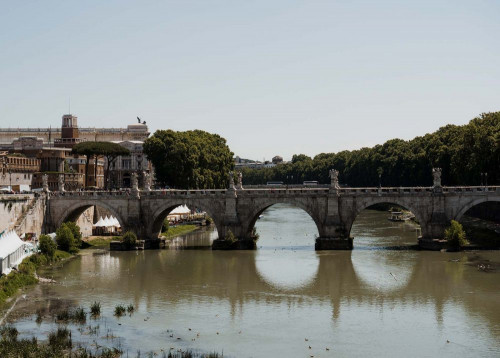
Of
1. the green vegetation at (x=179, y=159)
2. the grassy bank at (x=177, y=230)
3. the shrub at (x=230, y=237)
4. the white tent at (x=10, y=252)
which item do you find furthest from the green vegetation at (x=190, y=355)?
the green vegetation at (x=179, y=159)

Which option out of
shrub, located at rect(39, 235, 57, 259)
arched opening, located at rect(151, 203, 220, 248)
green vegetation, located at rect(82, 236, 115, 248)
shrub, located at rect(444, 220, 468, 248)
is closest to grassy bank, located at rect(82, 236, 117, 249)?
green vegetation, located at rect(82, 236, 115, 248)

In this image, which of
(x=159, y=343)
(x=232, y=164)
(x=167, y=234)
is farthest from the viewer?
(x=232, y=164)

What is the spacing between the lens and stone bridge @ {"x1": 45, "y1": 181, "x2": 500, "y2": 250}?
73812mm

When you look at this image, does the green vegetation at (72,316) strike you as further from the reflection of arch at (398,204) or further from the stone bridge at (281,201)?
the reflection of arch at (398,204)

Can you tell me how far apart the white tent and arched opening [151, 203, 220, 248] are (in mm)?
19911

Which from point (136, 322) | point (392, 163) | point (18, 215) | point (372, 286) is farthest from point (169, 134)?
point (136, 322)

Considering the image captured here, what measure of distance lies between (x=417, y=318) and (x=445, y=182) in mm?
60159

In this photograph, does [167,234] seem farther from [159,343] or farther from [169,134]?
[159,343]

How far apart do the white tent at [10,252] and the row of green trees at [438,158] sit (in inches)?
1996

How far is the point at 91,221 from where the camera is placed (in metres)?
89.8

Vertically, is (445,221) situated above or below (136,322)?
above

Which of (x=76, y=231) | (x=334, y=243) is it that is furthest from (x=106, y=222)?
(x=334, y=243)

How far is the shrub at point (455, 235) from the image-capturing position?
71.3 meters

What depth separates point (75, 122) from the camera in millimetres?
152250
